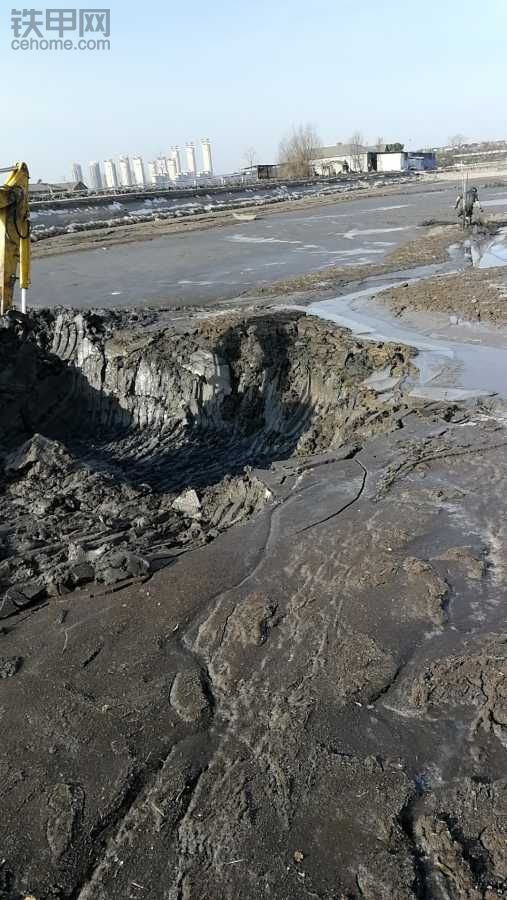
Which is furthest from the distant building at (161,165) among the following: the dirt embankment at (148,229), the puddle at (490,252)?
the puddle at (490,252)

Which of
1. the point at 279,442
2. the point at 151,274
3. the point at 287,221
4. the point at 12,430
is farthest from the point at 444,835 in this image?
the point at 287,221

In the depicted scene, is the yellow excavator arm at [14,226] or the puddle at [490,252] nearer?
the yellow excavator arm at [14,226]

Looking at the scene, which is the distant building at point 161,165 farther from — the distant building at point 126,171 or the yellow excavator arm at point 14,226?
the yellow excavator arm at point 14,226

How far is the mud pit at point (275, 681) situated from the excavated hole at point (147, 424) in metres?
0.06

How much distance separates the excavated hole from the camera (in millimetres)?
5395

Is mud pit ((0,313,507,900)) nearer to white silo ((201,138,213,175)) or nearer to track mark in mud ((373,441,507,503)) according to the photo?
track mark in mud ((373,441,507,503))

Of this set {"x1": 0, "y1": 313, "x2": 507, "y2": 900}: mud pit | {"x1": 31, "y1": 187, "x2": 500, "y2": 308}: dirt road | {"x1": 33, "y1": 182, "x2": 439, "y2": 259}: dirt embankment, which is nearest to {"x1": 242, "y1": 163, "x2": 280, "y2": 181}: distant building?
{"x1": 33, "y1": 182, "x2": 439, "y2": 259}: dirt embankment

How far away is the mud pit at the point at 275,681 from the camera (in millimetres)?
2531

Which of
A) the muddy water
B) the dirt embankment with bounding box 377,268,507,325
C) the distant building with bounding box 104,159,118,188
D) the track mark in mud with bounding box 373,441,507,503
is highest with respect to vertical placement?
the distant building with bounding box 104,159,118,188

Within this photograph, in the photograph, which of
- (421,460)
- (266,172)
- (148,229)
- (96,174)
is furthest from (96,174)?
(421,460)

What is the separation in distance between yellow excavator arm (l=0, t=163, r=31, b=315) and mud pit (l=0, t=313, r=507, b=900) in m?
3.93

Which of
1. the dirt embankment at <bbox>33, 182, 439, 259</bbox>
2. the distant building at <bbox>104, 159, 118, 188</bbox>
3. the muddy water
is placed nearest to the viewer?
the muddy water

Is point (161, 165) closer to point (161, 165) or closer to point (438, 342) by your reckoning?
point (161, 165)

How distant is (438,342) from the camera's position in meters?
9.45
